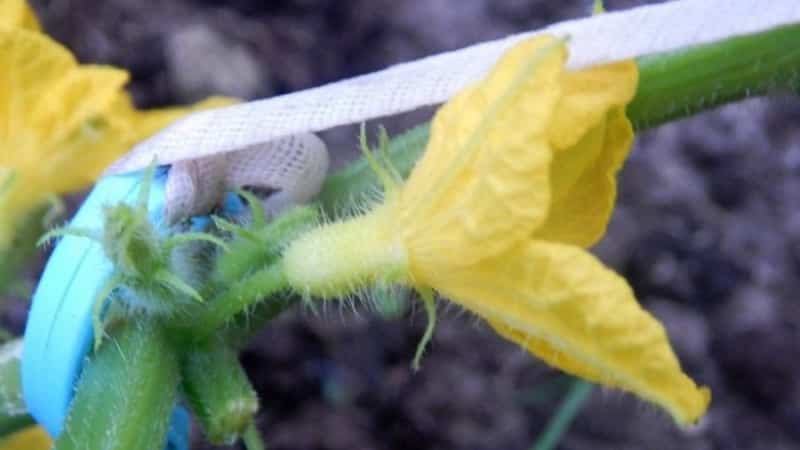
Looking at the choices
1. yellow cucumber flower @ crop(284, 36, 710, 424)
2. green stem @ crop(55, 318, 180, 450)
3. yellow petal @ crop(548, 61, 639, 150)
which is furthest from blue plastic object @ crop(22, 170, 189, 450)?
yellow petal @ crop(548, 61, 639, 150)

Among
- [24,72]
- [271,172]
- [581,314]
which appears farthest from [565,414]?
[581,314]

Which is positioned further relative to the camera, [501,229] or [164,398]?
[164,398]

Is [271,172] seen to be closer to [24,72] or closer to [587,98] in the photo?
[24,72]

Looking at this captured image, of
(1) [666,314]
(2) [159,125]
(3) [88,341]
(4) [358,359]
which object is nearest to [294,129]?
(3) [88,341]

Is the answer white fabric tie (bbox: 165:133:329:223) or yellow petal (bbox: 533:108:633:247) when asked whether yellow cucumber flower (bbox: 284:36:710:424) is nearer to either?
yellow petal (bbox: 533:108:633:247)

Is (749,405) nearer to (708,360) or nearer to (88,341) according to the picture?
(708,360)

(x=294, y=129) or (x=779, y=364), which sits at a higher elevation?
(x=294, y=129)

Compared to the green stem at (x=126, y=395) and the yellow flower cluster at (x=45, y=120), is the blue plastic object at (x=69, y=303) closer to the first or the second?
the green stem at (x=126, y=395)
